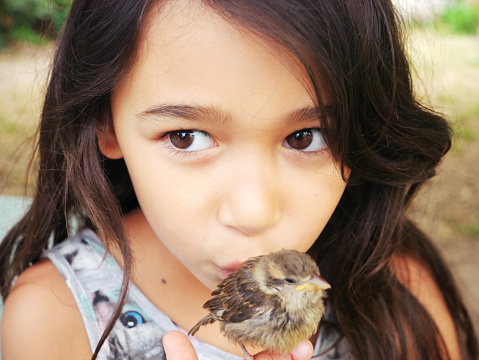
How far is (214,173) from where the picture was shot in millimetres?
1436

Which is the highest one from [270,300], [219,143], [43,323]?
[219,143]

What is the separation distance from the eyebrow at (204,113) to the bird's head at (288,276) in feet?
1.16

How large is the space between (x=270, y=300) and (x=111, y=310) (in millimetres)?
623

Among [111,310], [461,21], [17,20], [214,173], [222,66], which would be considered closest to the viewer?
[222,66]

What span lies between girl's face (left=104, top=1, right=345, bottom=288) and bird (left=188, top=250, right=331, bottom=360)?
0.05m

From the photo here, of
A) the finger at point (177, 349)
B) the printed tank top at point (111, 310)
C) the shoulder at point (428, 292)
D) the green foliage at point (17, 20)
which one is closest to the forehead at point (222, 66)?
the finger at point (177, 349)

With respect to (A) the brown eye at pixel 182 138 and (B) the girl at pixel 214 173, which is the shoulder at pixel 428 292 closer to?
(B) the girl at pixel 214 173

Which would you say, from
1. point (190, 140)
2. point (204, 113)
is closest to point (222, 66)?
point (204, 113)

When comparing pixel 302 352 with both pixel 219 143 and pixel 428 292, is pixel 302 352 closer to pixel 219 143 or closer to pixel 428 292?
pixel 219 143

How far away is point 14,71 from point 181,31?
548 cm

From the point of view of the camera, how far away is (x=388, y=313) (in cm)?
205

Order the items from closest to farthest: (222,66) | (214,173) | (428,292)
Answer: (222,66)
(214,173)
(428,292)

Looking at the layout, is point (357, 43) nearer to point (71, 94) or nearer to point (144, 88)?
point (144, 88)

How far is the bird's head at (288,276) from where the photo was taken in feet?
4.73
